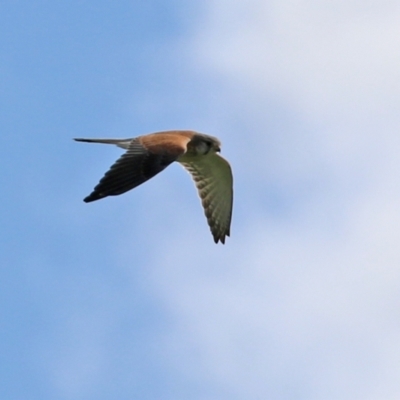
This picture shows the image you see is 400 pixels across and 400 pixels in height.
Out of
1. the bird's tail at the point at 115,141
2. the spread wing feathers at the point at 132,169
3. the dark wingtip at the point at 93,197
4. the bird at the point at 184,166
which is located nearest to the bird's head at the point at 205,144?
the bird at the point at 184,166

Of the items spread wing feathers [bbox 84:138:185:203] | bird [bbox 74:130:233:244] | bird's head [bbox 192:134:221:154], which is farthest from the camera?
bird's head [bbox 192:134:221:154]

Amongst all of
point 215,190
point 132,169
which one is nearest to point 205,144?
point 215,190

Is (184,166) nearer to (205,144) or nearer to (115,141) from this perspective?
→ (205,144)

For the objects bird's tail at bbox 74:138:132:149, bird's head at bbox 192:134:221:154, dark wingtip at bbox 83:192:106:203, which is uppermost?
bird's head at bbox 192:134:221:154

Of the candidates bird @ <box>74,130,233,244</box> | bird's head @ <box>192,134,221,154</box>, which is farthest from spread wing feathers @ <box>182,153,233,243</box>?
bird's head @ <box>192,134,221,154</box>

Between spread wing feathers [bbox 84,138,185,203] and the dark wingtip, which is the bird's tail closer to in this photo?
spread wing feathers [bbox 84,138,185,203]

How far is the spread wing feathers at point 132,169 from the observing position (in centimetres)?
1594

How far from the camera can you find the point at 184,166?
2089cm

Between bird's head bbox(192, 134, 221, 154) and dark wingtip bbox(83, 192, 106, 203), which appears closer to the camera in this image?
dark wingtip bbox(83, 192, 106, 203)

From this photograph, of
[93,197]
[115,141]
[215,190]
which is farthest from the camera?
[215,190]

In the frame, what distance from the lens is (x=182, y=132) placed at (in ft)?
63.3

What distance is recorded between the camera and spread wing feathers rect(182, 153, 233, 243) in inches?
801

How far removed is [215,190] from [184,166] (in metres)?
0.65

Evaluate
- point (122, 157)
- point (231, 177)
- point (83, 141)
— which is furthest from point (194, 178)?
point (122, 157)
